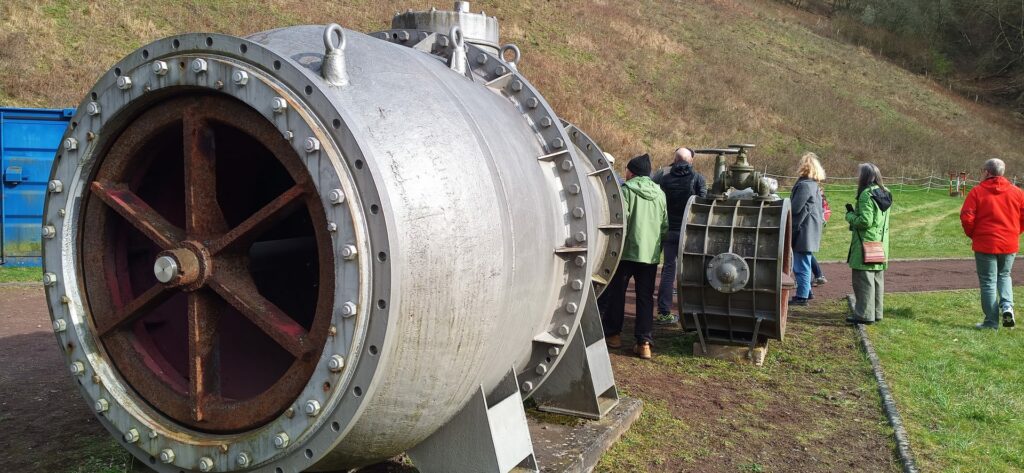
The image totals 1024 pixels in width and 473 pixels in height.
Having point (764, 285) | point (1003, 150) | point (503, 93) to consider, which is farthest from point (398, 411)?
point (1003, 150)

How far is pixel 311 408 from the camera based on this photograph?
2.79 meters

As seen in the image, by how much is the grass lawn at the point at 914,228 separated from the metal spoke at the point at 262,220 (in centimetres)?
1277

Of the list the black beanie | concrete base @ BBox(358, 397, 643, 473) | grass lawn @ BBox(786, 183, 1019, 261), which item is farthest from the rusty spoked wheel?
grass lawn @ BBox(786, 183, 1019, 261)

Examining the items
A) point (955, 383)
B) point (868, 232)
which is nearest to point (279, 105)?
point (955, 383)

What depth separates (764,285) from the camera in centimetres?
666

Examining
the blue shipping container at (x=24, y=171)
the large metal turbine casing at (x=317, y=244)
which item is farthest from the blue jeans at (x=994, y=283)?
the blue shipping container at (x=24, y=171)

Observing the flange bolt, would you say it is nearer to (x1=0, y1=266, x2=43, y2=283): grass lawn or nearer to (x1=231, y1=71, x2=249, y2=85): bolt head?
(x1=231, y1=71, x2=249, y2=85): bolt head

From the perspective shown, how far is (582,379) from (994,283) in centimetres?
601

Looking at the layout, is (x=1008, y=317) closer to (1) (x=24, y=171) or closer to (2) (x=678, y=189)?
(2) (x=678, y=189)

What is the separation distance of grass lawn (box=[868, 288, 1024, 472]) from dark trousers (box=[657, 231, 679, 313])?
2.10 meters

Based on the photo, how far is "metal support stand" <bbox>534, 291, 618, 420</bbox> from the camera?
16.3 feet

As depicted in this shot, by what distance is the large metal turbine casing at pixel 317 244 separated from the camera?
109 inches

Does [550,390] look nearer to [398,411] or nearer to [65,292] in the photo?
[398,411]

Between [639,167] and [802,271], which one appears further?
[802,271]
